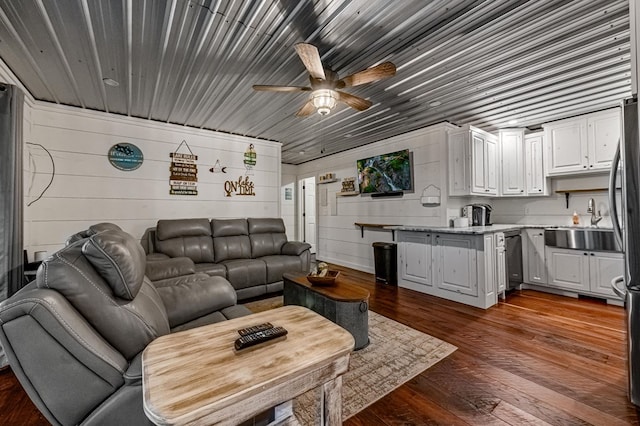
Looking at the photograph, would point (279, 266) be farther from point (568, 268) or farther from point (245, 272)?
point (568, 268)

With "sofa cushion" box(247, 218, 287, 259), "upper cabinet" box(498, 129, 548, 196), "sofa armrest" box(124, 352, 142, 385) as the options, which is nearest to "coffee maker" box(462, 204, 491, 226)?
"upper cabinet" box(498, 129, 548, 196)

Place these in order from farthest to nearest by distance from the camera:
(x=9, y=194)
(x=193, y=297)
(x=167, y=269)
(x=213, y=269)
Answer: (x=213, y=269), (x=167, y=269), (x=9, y=194), (x=193, y=297)

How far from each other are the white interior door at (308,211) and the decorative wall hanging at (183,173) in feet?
10.7

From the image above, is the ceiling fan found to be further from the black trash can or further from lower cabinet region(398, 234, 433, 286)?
the black trash can

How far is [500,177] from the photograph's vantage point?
4324 millimetres

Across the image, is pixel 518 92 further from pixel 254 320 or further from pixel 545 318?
pixel 254 320

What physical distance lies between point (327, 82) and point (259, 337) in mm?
2048

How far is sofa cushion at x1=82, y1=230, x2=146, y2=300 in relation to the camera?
1.19 metres

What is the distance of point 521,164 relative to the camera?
13.9 feet

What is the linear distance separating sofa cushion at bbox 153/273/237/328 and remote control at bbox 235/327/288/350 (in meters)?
0.93

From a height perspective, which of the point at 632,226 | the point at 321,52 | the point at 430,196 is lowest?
the point at 632,226

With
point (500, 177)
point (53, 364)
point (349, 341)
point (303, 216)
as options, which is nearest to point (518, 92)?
point (500, 177)

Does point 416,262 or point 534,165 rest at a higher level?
point 534,165

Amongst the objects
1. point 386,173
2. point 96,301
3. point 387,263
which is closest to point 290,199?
point 386,173
